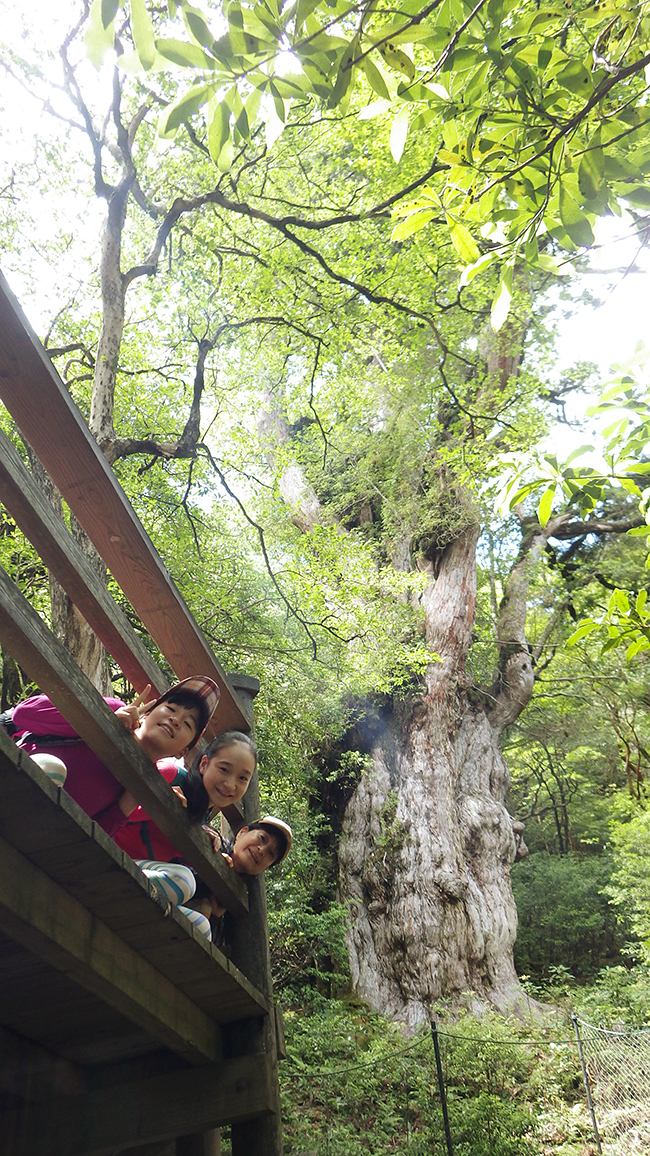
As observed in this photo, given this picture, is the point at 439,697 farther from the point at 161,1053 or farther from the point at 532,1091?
the point at 161,1053

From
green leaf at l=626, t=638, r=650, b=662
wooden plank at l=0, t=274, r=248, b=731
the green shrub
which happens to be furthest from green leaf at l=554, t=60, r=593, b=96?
the green shrub

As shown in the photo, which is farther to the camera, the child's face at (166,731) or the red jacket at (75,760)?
the child's face at (166,731)

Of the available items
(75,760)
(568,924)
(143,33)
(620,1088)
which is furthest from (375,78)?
(568,924)

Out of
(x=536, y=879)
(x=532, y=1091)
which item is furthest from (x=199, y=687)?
(x=536, y=879)

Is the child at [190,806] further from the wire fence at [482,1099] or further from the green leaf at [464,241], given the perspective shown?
the wire fence at [482,1099]

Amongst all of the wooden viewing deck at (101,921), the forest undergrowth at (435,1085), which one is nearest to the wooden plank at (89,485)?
the wooden viewing deck at (101,921)

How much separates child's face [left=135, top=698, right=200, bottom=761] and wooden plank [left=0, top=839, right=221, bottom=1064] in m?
0.48

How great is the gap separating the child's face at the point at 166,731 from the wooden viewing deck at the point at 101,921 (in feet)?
0.67

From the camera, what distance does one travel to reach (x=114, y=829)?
193 cm

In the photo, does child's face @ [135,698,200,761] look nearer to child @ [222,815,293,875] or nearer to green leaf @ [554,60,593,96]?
child @ [222,815,293,875]

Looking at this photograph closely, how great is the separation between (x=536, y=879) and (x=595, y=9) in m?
13.6

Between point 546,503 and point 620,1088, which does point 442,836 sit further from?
point 546,503

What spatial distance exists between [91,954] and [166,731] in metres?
0.59

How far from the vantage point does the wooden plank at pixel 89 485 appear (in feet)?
4.95
